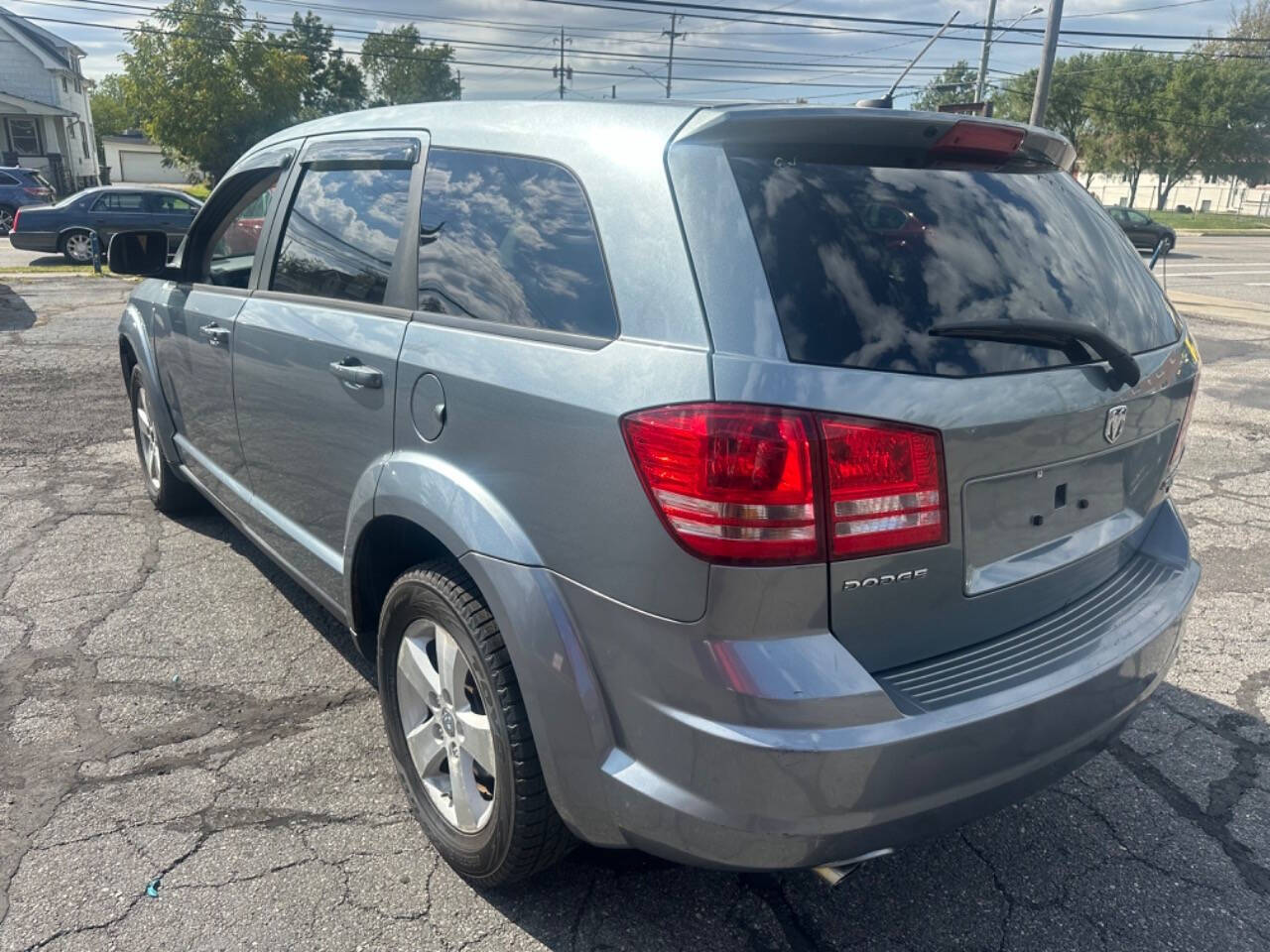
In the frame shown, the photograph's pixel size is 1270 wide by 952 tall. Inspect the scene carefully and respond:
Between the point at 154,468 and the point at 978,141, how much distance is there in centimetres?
447

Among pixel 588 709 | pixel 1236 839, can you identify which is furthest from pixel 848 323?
pixel 1236 839

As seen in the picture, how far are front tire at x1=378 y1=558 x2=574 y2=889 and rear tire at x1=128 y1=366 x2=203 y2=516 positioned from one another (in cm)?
270

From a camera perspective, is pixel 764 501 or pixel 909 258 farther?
pixel 909 258

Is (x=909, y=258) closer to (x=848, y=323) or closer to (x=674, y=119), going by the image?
(x=848, y=323)

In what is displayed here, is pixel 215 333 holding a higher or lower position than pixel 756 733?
higher

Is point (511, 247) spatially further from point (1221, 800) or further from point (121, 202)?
point (121, 202)

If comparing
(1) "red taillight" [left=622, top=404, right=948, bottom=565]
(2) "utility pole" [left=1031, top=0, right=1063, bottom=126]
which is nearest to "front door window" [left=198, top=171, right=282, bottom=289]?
(1) "red taillight" [left=622, top=404, right=948, bottom=565]

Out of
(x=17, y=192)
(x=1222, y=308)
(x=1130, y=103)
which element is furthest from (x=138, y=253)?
(x=1130, y=103)

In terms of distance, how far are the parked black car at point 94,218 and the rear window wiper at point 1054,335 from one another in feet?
65.7

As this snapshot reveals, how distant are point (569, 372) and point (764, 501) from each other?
52 cm

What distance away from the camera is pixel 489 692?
2.20 m

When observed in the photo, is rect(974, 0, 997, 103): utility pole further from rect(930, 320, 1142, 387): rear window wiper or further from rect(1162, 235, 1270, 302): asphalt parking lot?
rect(930, 320, 1142, 387): rear window wiper

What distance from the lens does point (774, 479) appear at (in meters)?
1.77

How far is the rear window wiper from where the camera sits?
198cm
